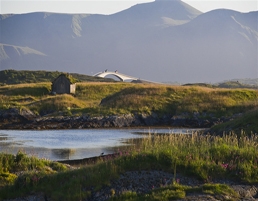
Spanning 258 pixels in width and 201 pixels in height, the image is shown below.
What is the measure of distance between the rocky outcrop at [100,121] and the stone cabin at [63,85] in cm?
1847

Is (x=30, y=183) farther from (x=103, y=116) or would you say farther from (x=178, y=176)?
(x=103, y=116)

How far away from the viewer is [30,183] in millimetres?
18141

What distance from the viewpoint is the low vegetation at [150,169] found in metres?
17.1

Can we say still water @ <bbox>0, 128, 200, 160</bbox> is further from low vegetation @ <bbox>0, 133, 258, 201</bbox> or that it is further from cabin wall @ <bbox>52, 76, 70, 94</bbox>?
cabin wall @ <bbox>52, 76, 70, 94</bbox>

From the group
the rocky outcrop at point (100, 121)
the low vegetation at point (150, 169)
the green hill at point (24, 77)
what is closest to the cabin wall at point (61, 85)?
the rocky outcrop at point (100, 121)

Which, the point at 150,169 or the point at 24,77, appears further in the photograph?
the point at 24,77

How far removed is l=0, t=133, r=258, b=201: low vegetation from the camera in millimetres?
17062

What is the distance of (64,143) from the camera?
39.7 metres

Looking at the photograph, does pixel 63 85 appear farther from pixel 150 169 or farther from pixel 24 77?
pixel 150 169

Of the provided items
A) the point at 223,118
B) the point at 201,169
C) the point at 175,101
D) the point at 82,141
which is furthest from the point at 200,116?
the point at 201,169

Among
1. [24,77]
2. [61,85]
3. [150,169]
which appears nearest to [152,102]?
[61,85]

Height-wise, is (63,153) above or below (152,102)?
below

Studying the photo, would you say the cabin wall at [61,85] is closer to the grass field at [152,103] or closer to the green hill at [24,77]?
the grass field at [152,103]

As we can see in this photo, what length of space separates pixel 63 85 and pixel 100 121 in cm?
2426
